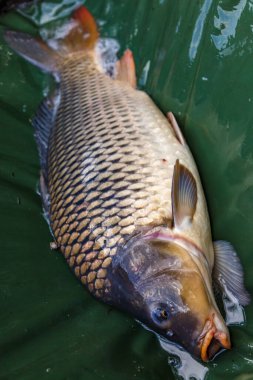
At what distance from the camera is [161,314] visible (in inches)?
65.8

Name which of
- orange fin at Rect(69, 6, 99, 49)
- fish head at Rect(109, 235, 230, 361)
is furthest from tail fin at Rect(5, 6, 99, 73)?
fish head at Rect(109, 235, 230, 361)

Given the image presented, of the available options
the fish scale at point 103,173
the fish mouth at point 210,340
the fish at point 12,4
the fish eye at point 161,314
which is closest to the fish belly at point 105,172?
the fish scale at point 103,173

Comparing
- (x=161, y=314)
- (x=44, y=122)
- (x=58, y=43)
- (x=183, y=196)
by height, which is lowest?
(x=161, y=314)

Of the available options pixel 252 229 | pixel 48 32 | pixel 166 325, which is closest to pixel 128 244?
pixel 166 325

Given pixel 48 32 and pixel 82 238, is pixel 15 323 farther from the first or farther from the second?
pixel 48 32

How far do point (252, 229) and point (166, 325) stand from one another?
0.45 metres

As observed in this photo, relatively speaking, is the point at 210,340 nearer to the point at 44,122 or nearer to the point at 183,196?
the point at 183,196

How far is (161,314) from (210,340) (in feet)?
0.55

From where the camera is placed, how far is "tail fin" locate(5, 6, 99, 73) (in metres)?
2.73

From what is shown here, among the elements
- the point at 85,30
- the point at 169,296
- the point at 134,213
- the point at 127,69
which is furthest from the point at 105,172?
the point at 85,30

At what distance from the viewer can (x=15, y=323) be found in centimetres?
191

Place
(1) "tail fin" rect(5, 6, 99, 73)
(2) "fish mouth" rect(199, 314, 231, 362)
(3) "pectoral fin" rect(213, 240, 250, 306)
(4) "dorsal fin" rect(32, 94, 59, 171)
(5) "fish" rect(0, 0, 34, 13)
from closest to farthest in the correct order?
1. (2) "fish mouth" rect(199, 314, 231, 362)
2. (3) "pectoral fin" rect(213, 240, 250, 306)
3. (4) "dorsal fin" rect(32, 94, 59, 171)
4. (1) "tail fin" rect(5, 6, 99, 73)
5. (5) "fish" rect(0, 0, 34, 13)

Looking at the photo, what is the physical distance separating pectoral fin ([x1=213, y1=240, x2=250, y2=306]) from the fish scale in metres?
0.23

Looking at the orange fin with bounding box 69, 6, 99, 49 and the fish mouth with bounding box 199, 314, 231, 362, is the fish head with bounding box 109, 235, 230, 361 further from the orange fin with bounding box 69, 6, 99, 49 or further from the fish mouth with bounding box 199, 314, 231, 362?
the orange fin with bounding box 69, 6, 99, 49
